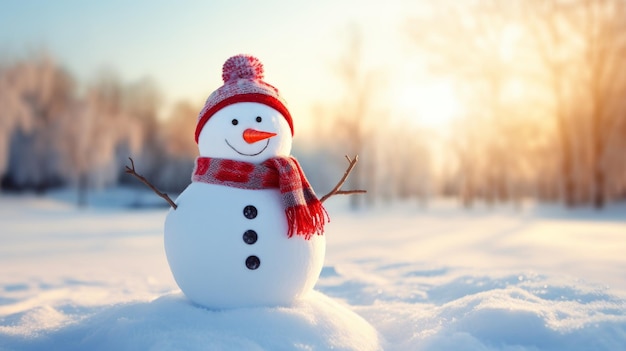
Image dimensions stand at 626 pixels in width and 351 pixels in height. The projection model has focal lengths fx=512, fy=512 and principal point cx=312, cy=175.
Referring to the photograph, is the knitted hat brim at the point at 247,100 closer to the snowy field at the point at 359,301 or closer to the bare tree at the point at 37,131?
the snowy field at the point at 359,301

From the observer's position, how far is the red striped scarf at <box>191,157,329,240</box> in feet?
10.3

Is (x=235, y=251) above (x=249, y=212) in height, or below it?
below

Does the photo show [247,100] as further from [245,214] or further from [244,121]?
[245,214]

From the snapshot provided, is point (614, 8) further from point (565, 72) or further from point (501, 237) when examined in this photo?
point (501, 237)

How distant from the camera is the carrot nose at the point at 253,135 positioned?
3170 mm

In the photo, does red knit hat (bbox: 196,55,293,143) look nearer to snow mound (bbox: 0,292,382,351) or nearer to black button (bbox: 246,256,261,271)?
black button (bbox: 246,256,261,271)

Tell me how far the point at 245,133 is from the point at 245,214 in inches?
19.8

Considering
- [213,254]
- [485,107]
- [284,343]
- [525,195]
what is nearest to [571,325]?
[284,343]

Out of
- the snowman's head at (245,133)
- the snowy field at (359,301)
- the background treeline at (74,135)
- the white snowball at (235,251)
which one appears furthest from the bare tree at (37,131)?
the white snowball at (235,251)

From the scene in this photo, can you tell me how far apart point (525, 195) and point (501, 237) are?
1288 inches

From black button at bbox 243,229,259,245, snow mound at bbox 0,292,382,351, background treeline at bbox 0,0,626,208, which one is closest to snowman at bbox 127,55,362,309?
black button at bbox 243,229,259,245

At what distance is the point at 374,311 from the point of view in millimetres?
4102

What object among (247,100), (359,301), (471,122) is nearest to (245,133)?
(247,100)

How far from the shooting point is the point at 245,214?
122 inches
